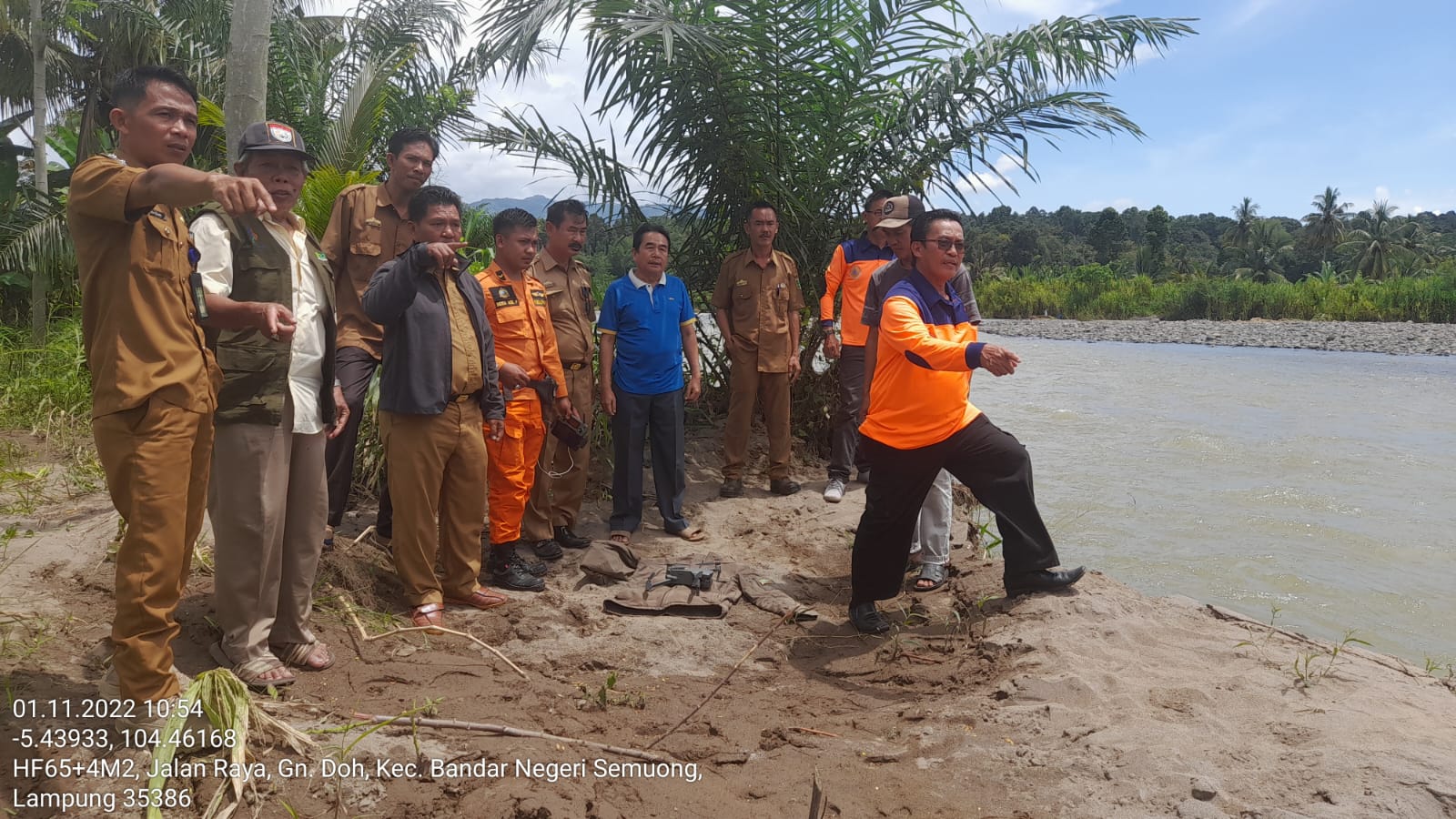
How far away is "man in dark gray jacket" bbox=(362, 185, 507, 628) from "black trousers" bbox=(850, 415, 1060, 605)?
5.58ft

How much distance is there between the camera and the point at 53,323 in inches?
380

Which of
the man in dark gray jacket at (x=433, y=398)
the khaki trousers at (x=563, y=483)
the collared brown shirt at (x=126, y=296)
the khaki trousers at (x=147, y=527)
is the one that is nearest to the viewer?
the collared brown shirt at (x=126, y=296)

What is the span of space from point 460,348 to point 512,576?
4.02ft

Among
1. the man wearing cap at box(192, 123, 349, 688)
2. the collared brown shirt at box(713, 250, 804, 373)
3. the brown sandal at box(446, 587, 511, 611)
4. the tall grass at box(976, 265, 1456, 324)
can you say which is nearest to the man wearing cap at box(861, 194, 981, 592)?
the collared brown shirt at box(713, 250, 804, 373)

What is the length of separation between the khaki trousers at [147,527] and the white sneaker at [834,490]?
4.10 metres

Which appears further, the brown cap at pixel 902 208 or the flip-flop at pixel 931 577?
the brown cap at pixel 902 208

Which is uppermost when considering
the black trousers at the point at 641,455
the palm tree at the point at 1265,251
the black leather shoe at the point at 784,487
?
the palm tree at the point at 1265,251

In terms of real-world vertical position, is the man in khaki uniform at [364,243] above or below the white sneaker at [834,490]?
above

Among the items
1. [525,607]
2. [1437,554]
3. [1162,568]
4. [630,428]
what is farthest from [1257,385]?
[525,607]

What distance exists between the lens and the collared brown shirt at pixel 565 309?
505cm

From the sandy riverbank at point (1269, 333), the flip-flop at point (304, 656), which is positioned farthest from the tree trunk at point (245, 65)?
the sandy riverbank at point (1269, 333)

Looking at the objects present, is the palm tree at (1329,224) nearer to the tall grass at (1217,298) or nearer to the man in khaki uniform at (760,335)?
the tall grass at (1217,298)

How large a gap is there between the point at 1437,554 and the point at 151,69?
8.21 meters

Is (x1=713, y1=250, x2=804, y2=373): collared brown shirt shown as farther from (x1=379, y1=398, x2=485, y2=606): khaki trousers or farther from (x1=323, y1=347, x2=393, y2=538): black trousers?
(x1=323, y1=347, x2=393, y2=538): black trousers
